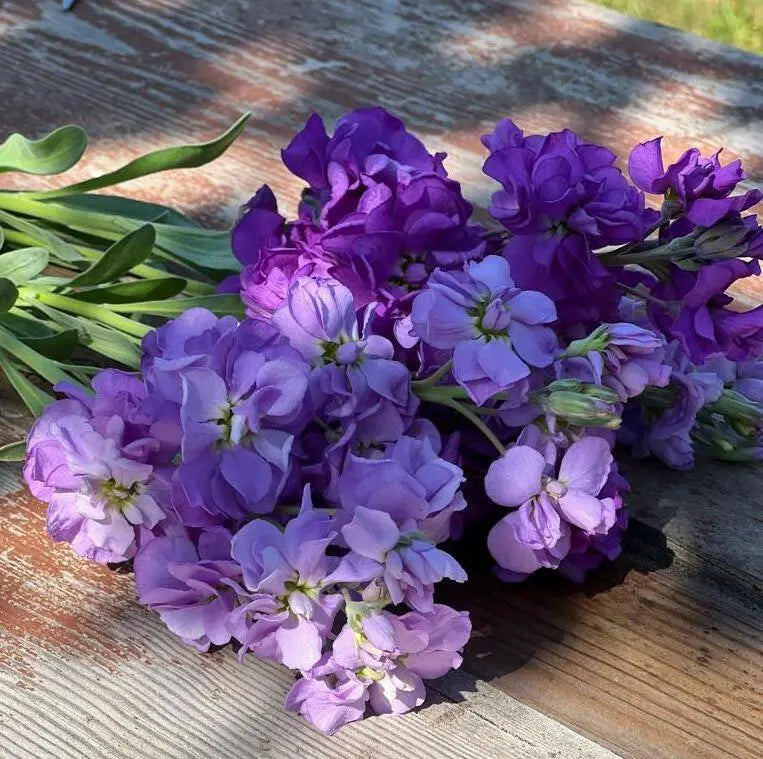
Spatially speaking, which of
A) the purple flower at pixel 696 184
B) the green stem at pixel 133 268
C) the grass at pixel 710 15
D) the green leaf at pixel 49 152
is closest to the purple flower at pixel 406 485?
the purple flower at pixel 696 184

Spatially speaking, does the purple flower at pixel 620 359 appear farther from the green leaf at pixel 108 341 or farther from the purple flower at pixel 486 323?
the green leaf at pixel 108 341

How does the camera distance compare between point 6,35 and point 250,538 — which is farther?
point 6,35

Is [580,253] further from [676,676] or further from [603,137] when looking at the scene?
[603,137]

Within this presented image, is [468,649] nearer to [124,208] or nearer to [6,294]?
[6,294]

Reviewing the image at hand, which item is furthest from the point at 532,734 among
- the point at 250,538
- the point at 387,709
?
the point at 250,538

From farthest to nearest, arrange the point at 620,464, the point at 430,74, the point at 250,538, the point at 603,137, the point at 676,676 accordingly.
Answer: the point at 430,74 → the point at 603,137 → the point at 620,464 → the point at 676,676 → the point at 250,538

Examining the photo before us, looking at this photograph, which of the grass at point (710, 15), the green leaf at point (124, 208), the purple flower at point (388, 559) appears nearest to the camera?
the purple flower at point (388, 559)

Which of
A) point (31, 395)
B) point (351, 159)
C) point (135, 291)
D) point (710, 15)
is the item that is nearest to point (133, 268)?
point (135, 291)
